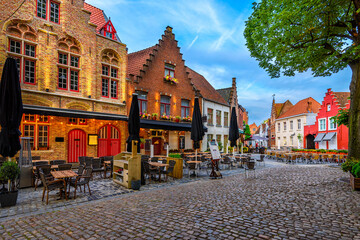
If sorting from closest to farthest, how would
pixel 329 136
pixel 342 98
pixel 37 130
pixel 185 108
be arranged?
pixel 37 130 → pixel 185 108 → pixel 329 136 → pixel 342 98

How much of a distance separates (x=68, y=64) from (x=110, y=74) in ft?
9.87

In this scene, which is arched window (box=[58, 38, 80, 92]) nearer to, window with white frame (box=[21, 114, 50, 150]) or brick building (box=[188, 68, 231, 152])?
window with white frame (box=[21, 114, 50, 150])

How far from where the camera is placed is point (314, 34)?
10859 millimetres

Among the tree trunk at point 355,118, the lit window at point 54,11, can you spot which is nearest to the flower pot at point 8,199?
the lit window at point 54,11

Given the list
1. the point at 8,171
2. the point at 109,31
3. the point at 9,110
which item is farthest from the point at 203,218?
the point at 109,31

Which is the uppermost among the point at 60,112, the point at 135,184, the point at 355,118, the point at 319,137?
the point at 60,112

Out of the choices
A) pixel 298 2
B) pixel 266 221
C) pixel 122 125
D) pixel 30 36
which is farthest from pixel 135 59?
pixel 266 221

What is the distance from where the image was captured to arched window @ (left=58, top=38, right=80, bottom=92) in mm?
13414

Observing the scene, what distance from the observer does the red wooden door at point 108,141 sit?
1502 cm

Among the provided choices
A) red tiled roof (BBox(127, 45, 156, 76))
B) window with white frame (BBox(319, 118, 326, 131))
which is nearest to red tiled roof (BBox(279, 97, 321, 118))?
window with white frame (BBox(319, 118, 326, 131))

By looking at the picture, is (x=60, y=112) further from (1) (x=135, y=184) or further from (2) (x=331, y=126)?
(2) (x=331, y=126)

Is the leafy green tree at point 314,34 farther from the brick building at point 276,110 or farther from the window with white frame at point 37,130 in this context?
the brick building at point 276,110

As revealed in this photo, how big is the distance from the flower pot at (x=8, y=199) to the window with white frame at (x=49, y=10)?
11295 mm

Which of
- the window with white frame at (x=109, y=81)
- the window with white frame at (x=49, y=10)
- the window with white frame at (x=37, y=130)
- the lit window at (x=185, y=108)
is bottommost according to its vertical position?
the window with white frame at (x=37, y=130)
